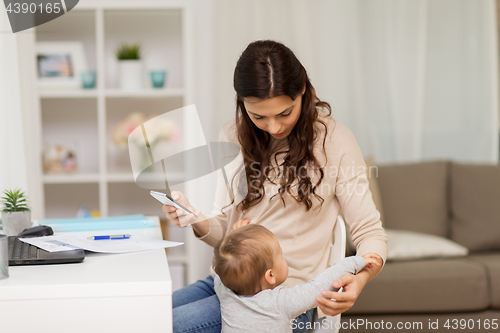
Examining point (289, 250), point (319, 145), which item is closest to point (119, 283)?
point (289, 250)

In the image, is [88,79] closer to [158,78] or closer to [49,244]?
[158,78]

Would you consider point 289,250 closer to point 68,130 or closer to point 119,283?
point 119,283

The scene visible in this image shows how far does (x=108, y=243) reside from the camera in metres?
0.99

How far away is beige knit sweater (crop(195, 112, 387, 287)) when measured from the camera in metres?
1.14

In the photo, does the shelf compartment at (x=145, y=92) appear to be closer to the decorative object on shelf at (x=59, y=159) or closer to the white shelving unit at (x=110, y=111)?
the white shelving unit at (x=110, y=111)

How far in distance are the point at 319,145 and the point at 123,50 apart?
1561 millimetres

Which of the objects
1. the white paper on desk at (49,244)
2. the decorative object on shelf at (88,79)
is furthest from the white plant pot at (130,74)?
the white paper on desk at (49,244)

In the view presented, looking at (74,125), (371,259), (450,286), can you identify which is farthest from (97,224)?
(74,125)

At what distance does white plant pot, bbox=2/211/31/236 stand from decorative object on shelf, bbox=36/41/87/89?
1424mm

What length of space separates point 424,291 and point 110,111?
1901 mm

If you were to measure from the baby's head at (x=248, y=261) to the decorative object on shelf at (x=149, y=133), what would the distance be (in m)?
1.30

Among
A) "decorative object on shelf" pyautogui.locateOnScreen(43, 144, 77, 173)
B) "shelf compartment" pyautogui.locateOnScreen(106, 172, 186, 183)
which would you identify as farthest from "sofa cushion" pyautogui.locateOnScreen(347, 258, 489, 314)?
"decorative object on shelf" pyautogui.locateOnScreen(43, 144, 77, 173)

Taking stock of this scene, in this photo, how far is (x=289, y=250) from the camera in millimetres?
1172

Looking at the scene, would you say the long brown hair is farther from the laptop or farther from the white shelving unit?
the white shelving unit
